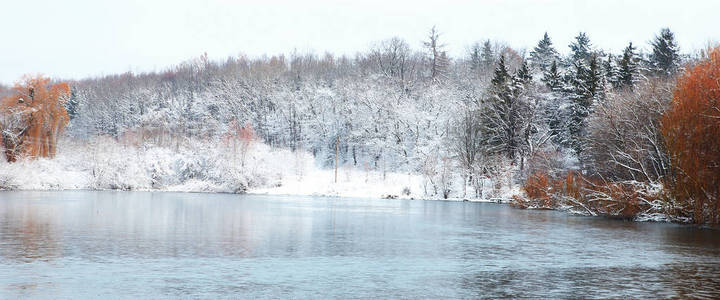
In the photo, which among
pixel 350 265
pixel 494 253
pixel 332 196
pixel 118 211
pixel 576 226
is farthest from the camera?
pixel 332 196

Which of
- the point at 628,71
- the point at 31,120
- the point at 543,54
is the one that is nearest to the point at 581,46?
the point at 543,54

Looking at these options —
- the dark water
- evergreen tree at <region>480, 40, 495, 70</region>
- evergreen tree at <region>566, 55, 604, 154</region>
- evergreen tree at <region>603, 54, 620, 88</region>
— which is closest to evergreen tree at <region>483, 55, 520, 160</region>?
evergreen tree at <region>566, 55, 604, 154</region>

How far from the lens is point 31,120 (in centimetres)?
8356

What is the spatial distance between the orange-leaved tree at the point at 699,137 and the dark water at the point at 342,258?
1.94 metres

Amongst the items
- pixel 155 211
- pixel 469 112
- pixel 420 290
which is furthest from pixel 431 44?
pixel 420 290

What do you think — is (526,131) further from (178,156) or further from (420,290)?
(420,290)

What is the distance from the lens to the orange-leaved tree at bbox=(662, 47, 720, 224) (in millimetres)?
34344

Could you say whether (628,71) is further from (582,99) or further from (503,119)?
(503,119)

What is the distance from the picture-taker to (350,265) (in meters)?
21.5

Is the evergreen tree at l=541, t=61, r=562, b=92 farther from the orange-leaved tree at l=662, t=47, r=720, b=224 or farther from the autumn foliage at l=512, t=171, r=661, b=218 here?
the orange-leaved tree at l=662, t=47, r=720, b=224

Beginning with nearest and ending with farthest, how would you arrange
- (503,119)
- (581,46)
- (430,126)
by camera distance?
(503,119)
(430,126)
(581,46)

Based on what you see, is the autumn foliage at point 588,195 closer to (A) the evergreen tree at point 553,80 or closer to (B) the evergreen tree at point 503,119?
(B) the evergreen tree at point 503,119

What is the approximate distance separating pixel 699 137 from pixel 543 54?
75.3m

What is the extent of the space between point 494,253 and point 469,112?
4781 cm
